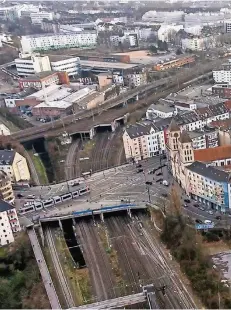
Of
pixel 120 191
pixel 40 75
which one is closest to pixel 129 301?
pixel 120 191

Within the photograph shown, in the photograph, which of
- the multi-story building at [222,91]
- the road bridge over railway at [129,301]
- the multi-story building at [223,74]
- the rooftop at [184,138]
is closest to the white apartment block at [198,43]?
the multi-story building at [223,74]

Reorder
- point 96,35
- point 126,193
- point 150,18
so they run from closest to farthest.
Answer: point 126,193 → point 96,35 → point 150,18

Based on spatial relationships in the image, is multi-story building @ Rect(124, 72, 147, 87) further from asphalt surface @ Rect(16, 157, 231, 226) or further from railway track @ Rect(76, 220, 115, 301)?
railway track @ Rect(76, 220, 115, 301)

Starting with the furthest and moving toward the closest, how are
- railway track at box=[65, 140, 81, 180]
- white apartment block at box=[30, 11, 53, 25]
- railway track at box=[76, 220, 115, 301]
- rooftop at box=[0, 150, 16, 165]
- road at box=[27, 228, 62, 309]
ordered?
white apartment block at box=[30, 11, 53, 25] → railway track at box=[65, 140, 81, 180] → rooftop at box=[0, 150, 16, 165] → railway track at box=[76, 220, 115, 301] → road at box=[27, 228, 62, 309]

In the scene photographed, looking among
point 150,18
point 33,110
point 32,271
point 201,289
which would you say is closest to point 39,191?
point 32,271

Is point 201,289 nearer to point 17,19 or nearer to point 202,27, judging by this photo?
point 202,27

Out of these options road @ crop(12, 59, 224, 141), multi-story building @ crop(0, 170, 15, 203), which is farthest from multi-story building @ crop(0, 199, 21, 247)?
road @ crop(12, 59, 224, 141)
